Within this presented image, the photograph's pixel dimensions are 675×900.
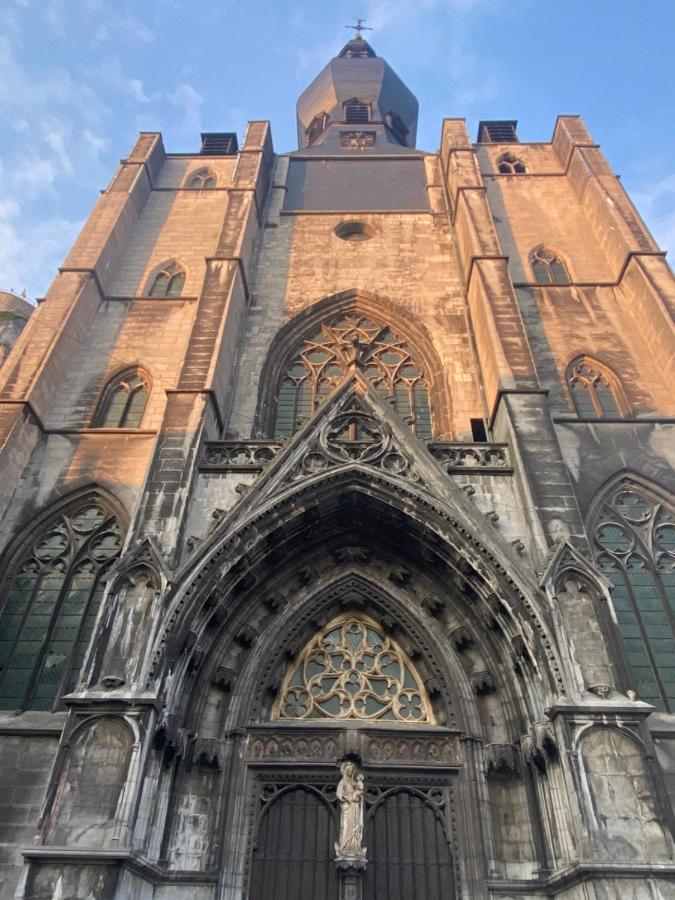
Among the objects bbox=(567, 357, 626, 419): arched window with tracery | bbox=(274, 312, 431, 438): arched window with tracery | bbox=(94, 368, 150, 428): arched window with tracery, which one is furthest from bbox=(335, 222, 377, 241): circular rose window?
bbox=(94, 368, 150, 428): arched window with tracery

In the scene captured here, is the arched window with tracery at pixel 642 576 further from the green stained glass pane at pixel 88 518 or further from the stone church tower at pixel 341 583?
the green stained glass pane at pixel 88 518

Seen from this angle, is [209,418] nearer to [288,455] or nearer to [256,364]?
[288,455]

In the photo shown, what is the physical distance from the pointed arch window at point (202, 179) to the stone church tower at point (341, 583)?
4.85 meters

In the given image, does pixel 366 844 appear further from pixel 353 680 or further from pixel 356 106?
pixel 356 106

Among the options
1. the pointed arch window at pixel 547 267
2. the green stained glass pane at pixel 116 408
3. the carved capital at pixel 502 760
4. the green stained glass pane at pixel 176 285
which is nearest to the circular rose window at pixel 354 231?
the pointed arch window at pixel 547 267

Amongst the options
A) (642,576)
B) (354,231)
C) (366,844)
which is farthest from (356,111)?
(366,844)

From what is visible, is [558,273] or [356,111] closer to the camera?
[558,273]

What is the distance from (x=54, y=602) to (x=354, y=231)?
1273cm

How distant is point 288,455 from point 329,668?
3303 mm

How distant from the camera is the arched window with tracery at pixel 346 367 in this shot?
1413 cm

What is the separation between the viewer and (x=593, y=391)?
44.7ft

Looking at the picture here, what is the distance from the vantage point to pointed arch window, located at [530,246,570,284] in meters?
16.4

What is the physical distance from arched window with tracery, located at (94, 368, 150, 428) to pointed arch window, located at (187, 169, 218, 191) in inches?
337

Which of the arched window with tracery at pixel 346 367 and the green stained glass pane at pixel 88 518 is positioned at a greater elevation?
the arched window with tracery at pixel 346 367
